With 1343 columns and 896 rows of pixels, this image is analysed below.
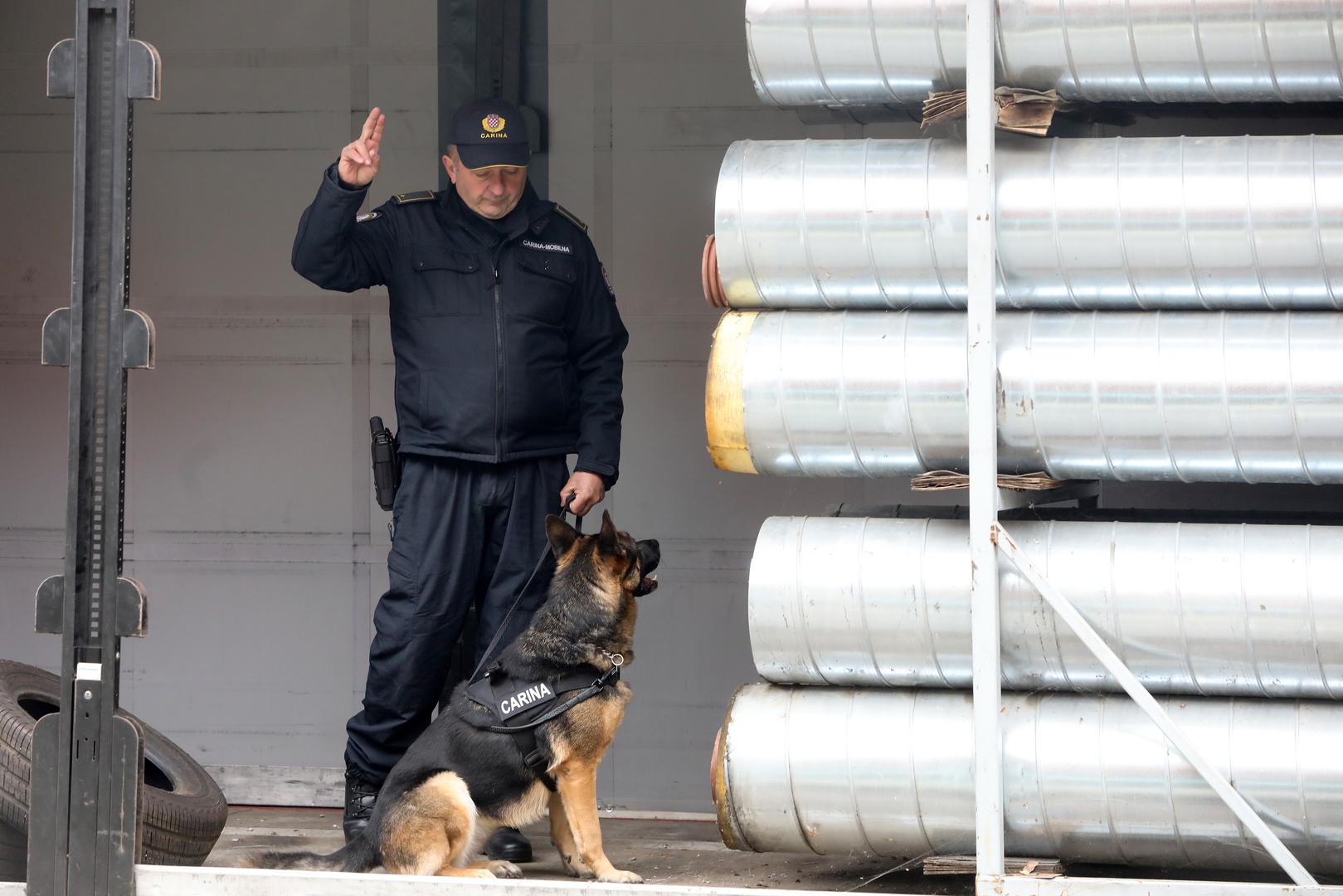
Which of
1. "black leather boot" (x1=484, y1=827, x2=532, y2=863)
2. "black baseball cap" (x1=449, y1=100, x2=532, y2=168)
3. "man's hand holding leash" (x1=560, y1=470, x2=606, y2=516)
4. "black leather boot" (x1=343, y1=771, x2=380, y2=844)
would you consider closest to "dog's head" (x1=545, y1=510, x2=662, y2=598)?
"man's hand holding leash" (x1=560, y1=470, x2=606, y2=516)

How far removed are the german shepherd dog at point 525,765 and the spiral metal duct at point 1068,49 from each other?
4.53 ft

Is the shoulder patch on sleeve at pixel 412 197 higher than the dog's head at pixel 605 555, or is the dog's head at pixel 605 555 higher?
the shoulder patch on sleeve at pixel 412 197

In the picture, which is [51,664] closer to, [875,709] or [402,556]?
[402,556]

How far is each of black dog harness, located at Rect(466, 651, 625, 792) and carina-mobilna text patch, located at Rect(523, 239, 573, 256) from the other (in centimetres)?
133

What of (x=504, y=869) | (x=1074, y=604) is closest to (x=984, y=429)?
(x=1074, y=604)

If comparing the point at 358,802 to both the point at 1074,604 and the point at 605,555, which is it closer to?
the point at 605,555

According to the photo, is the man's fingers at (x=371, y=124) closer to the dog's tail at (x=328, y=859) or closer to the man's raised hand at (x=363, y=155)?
the man's raised hand at (x=363, y=155)

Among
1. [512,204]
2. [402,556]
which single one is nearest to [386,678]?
[402,556]

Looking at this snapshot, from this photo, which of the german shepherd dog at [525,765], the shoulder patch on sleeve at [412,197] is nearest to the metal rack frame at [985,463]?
the german shepherd dog at [525,765]

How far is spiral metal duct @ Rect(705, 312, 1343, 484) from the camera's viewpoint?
3.35 m

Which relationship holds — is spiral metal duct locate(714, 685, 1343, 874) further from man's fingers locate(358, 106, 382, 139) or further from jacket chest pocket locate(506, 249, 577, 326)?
man's fingers locate(358, 106, 382, 139)

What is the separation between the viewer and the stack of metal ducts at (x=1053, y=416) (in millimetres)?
3365

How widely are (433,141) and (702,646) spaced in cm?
215

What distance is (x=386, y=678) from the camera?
14.9 ft
